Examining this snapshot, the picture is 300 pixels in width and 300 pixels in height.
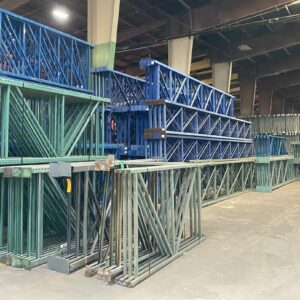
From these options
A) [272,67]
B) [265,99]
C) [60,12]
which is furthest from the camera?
[265,99]

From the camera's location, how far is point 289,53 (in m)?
20.1

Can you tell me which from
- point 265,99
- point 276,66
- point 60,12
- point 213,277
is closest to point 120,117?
point 213,277

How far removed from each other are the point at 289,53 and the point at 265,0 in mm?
8399

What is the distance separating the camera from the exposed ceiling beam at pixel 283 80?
24852 mm

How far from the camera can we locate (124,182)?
4082mm

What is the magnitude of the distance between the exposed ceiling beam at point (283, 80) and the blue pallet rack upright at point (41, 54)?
21285 millimetres

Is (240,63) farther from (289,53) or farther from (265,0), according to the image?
(265,0)

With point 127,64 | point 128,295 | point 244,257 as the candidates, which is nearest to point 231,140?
point 244,257

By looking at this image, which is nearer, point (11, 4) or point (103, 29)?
point (103, 29)

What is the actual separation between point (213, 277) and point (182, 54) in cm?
1199

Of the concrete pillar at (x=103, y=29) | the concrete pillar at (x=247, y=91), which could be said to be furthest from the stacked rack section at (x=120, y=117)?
the concrete pillar at (x=247, y=91)

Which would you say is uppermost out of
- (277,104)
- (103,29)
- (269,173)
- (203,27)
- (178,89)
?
(203,27)

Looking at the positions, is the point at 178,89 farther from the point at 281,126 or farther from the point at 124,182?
the point at 281,126

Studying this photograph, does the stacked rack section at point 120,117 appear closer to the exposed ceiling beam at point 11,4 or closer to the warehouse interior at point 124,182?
the warehouse interior at point 124,182
